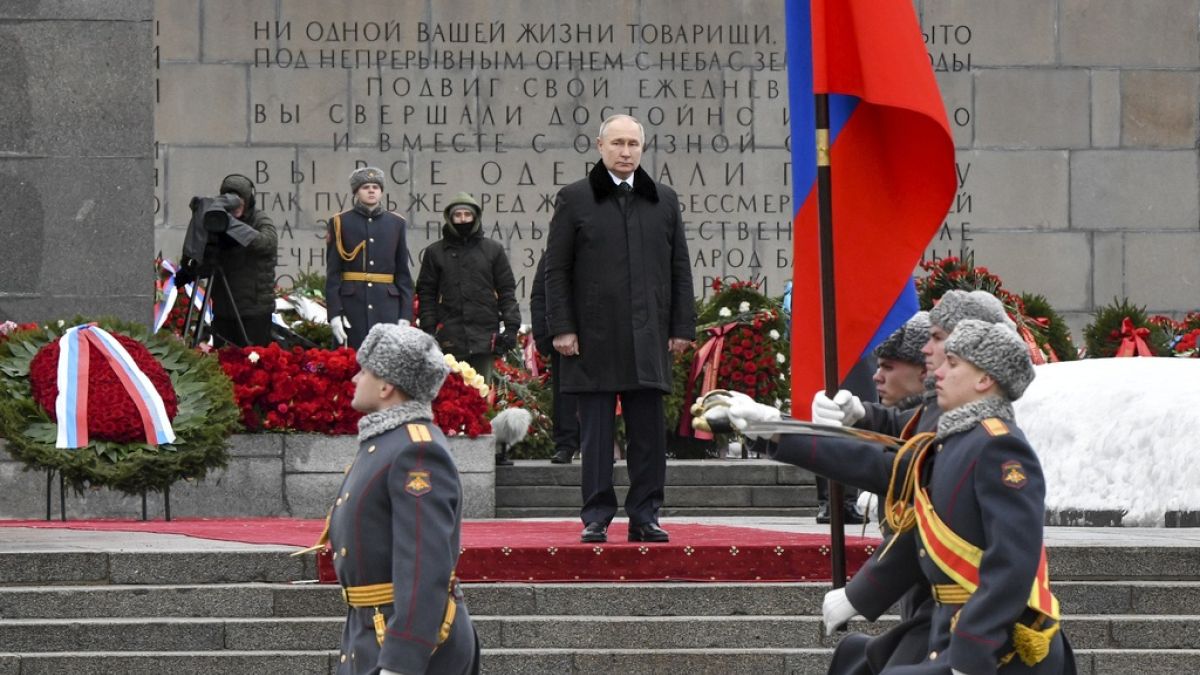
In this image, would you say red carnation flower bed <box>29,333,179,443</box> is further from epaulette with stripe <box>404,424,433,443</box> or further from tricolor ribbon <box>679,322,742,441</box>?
epaulette with stripe <box>404,424,433,443</box>

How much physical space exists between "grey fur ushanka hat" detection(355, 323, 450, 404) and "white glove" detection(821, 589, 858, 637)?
3.54 ft

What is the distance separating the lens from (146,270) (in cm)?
1367

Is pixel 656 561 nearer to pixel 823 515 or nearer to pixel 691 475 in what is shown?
pixel 823 515

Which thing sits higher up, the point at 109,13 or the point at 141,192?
the point at 109,13

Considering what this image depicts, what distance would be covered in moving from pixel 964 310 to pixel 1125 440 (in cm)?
562

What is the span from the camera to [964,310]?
17.8 ft

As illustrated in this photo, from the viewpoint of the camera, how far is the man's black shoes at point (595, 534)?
9086mm

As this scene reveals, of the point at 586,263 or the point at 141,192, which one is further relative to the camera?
the point at 141,192

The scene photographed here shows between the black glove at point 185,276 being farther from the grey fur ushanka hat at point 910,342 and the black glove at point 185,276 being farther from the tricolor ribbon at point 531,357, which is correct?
the grey fur ushanka hat at point 910,342

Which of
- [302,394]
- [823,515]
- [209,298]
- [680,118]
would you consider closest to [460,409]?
[302,394]

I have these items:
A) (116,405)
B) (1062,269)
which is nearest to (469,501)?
(116,405)

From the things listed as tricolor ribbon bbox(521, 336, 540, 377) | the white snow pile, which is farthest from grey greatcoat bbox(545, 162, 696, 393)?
tricolor ribbon bbox(521, 336, 540, 377)

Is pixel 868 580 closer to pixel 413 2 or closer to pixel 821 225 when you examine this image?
pixel 821 225

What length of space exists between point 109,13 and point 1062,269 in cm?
980
